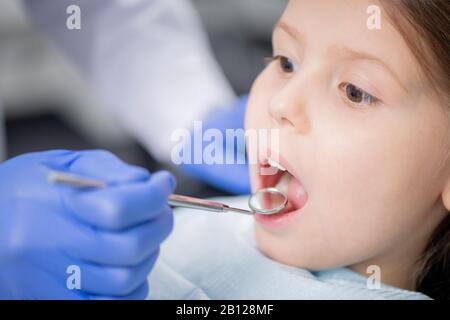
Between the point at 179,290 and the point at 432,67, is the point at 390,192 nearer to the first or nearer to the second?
the point at 432,67

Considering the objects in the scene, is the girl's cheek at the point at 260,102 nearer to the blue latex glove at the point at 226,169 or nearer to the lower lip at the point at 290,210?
the lower lip at the point at 290,210

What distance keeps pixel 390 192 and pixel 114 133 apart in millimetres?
759

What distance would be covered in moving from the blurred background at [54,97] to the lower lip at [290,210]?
40 centimetres

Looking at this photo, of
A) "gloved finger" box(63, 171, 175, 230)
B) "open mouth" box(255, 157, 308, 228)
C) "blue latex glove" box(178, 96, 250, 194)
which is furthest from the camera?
"blue latex glove" box(178, 96, 250, 194)

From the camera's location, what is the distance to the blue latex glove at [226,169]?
47.8 inches

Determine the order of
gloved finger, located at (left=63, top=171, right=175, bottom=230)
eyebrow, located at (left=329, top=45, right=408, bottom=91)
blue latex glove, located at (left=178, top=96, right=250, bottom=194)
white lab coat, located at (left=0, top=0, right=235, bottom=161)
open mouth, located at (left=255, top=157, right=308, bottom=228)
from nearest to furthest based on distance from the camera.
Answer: gloved finger, located at (left=63, top=171, right=175, bottom=230) → eyebrow, located at (left=329, top=45, right=408, bottom=91) → open mouth, located at (left=255, top=157, right=308, bottom=228) → blue latex glove, located at (left=178, top=96, right=250, bottom=194) → white lab coat, located at (left=0, top=0, right=235, bottom=161)

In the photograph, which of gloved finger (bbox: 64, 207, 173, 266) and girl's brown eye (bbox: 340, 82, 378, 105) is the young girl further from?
gloved finger (bbox: 64, 207, 173, 266)

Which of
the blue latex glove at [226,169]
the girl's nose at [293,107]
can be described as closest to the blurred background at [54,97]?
the blue latex glove at [226,169]

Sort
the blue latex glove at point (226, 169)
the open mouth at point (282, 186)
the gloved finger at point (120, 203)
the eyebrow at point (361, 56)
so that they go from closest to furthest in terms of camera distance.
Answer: the gloved finger at point (120, 203), the eyebrow at point (361, 56), the open mouth at point (282, 186), the blue latex glove at point (226, 169)

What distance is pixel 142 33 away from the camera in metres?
1.44

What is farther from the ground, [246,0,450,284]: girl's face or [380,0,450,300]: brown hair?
[380,0,450,300]: brown hair

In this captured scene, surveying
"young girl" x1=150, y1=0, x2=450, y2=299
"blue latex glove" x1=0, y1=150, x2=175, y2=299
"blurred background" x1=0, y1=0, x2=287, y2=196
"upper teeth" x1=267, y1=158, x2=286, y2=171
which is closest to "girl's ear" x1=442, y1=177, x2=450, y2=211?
"young girl" x1=150, y1=0, x2=450, y2=299

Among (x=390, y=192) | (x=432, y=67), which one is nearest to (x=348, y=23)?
(x=432, y=67)

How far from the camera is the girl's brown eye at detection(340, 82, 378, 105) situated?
0.78m
